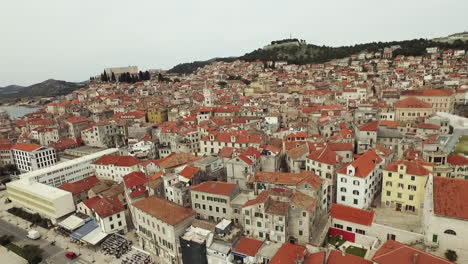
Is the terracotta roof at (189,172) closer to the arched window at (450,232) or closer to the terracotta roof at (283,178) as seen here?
the terracotta roof at (283,178)

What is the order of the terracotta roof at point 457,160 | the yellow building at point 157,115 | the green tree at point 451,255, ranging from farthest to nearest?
1. the yellow building at point 157,115
2. the terracotta roof at point 457,160
3. the green tree at point 451,255

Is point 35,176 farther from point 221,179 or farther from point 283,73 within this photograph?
point 283,73

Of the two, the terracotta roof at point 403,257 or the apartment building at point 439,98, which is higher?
the apartment building at point 439,98

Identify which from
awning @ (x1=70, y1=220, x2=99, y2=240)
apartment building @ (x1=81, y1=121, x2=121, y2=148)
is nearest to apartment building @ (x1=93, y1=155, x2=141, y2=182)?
awning @ (x1=70, y1=220, x2=99, y2=240)

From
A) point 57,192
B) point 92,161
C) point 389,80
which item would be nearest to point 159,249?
point 57,192

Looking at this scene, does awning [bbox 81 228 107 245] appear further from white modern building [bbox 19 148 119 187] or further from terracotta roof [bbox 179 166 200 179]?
white modern building [bbox 19 148 119 187]

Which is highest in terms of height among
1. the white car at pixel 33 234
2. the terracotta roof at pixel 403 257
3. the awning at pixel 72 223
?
the terracotta roof at pixel 403 257

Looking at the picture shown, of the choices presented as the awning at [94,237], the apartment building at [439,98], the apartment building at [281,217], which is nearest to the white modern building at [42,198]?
the awning at [94,237]
